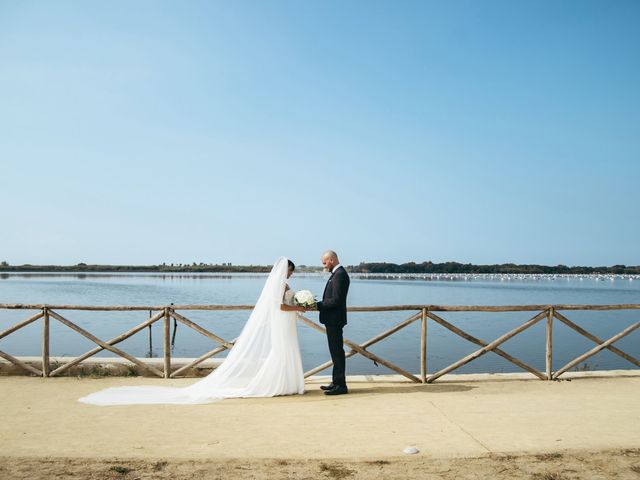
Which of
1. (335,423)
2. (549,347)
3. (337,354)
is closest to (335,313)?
(337,354)

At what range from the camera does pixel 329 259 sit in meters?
8.70

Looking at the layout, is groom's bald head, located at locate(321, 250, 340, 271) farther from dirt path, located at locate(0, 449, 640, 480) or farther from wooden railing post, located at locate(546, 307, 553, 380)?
wooden railing post, located at locate(546, 307, 553, 380)

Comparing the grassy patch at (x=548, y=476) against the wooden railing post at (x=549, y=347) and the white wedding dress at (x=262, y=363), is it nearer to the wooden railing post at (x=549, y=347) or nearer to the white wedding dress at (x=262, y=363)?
the white wedding dress at (x=262, y=363)

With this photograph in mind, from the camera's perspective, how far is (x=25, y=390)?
857 centimetres

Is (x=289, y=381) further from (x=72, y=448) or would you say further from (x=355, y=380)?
(x=72, y=448)

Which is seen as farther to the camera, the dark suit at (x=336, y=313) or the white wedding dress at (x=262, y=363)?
the dark suit at (x=336, y=313)

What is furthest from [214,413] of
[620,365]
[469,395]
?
[620,365]

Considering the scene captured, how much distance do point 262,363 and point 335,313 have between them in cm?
139

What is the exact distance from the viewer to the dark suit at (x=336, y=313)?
332 inches

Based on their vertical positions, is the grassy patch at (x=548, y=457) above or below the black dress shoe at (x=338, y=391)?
above

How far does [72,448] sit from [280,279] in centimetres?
382

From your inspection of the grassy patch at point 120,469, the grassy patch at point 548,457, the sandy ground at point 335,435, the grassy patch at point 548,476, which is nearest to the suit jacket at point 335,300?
the sandy ground at point 335,435

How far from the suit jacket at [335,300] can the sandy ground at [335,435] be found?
120 cm

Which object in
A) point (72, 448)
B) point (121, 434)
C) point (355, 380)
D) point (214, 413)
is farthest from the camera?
point (355, 380)
